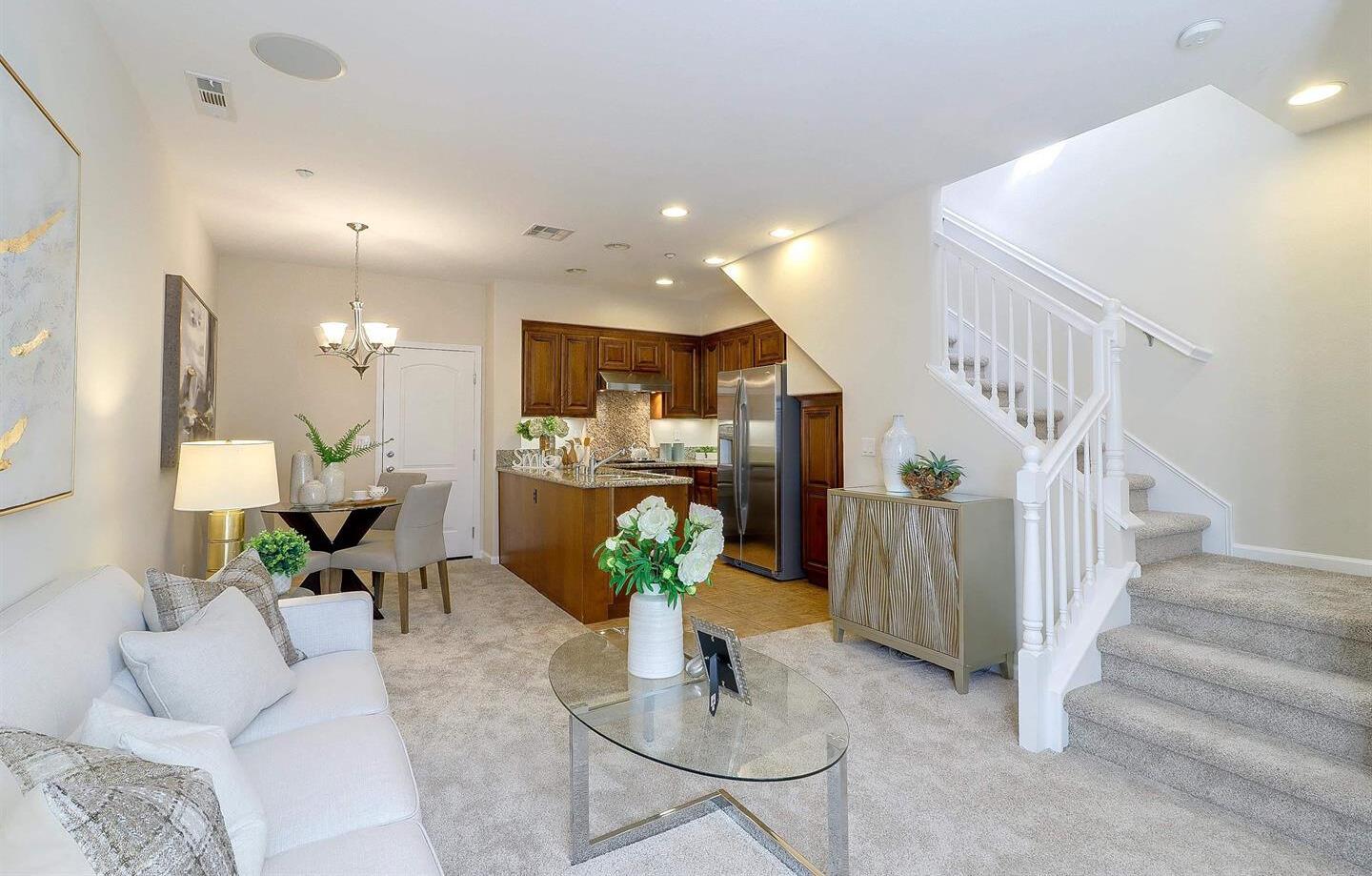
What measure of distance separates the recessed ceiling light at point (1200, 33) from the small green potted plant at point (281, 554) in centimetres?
411

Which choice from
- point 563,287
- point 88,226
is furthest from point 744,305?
point 88,226

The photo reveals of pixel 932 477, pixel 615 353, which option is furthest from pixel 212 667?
pixel 615 353

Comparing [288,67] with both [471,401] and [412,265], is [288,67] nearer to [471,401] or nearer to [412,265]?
[412,265]

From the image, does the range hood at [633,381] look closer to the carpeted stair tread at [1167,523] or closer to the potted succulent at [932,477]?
the potted succulent at [932,477]

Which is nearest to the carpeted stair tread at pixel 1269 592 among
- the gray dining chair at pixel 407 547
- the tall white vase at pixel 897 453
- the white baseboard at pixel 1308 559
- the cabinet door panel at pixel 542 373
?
the white baseboard at pixel 1308 559

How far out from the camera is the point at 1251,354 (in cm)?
346

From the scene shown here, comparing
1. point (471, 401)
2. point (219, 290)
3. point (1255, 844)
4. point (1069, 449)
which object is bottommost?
point (1255, 844)

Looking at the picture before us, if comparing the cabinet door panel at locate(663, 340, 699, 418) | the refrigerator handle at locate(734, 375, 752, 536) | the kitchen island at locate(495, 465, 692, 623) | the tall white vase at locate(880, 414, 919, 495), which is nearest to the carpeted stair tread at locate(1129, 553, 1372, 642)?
the tall white vase at locate(880, 414, 919, 495)

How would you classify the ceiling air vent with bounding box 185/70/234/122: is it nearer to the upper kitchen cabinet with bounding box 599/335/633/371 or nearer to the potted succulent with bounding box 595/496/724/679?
the potted succulent with bounding box 595/496/724/679

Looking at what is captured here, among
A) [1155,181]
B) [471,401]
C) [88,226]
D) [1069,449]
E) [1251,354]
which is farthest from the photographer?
[471,401]

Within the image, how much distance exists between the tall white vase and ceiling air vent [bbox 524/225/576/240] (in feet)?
8.42

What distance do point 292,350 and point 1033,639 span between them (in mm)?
5717

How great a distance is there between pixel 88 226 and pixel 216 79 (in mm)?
894

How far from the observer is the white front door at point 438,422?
19.6 feet
